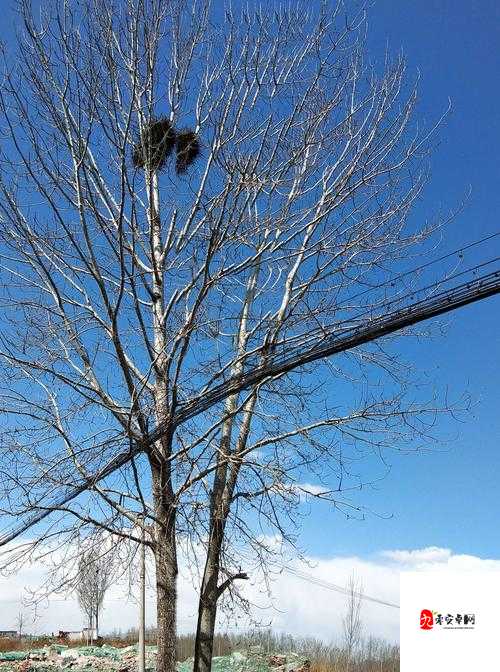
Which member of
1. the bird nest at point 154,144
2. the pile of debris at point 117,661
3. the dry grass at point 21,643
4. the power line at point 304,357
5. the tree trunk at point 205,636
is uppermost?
the bird nest at point 154,144

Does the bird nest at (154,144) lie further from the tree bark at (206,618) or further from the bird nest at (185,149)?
the tree bark at (206,618)

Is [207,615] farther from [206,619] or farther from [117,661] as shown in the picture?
[117,661]

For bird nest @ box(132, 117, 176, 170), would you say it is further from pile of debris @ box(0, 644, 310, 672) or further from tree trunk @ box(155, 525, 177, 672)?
pile of debris @ box(0, 644, 310, 672)

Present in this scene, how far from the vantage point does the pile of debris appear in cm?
1611

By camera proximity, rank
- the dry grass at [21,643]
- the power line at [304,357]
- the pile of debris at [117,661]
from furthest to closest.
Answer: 1. the dry grass at [21,643]
2. the pile of debris at [117,661]
3. the power line at [304,357]

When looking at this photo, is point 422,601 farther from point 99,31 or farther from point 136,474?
point 99,31

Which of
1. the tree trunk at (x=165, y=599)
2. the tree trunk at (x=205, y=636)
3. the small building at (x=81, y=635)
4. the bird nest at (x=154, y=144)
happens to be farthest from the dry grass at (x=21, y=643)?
the bird nest at (x=154, y=144)

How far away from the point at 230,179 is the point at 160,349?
2.00 m

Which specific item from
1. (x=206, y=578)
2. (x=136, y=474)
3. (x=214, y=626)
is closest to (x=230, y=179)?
(x=136, y=474)

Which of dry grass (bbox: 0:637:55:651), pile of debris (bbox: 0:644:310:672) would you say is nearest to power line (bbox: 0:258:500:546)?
pile of debris (bbox: 0:644:310:672)

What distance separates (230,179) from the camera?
8570 mm

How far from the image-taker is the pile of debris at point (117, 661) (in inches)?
634

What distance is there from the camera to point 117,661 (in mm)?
18609

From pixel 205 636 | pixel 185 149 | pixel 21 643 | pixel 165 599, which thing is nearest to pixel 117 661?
pixel 21 643
